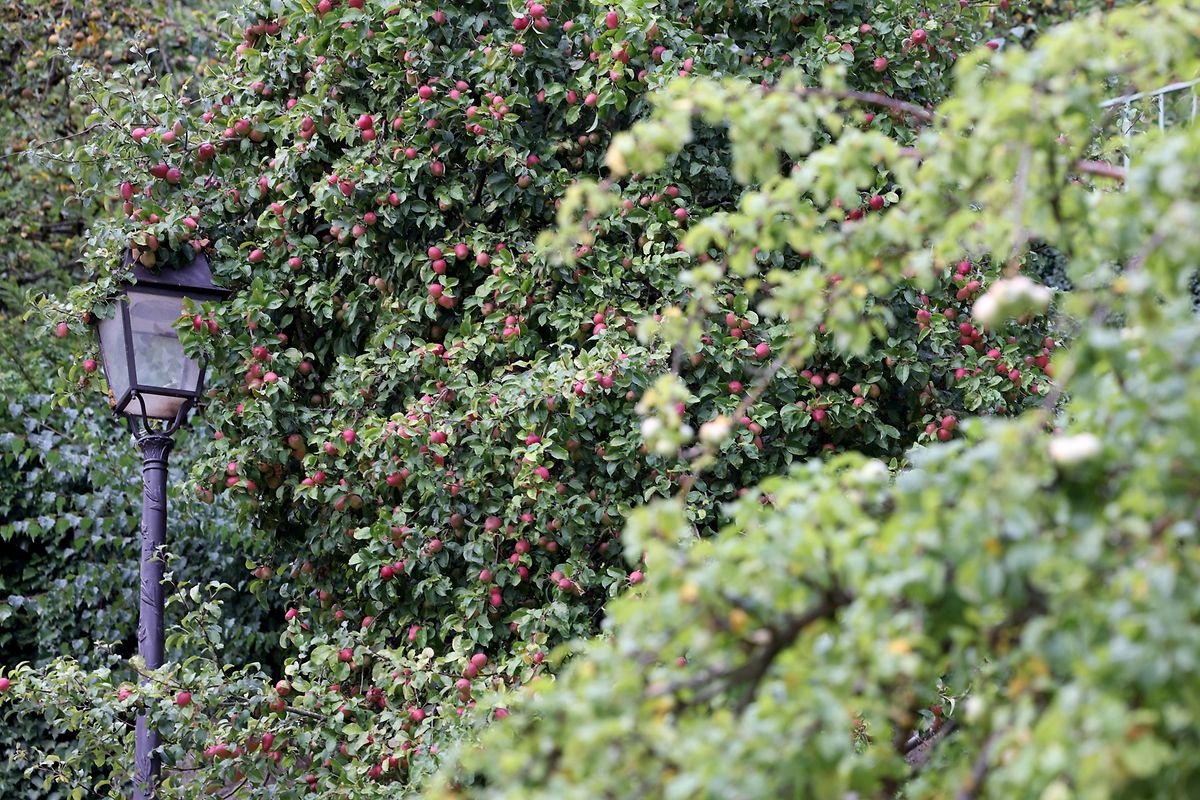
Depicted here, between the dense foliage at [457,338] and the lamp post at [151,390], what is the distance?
96 millimetres

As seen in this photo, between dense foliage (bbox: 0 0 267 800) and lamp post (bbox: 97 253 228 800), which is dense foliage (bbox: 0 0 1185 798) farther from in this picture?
dense foliage (bbox: 0 0 267 800)

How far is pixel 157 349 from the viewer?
→ 13.5ft

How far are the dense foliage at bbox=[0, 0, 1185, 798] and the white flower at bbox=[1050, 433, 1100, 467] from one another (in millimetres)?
2065

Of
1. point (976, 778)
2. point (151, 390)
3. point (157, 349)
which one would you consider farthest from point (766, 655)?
point (157, 349)

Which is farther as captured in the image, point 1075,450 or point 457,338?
point 457,338

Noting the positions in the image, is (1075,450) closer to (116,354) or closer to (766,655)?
(766,655)

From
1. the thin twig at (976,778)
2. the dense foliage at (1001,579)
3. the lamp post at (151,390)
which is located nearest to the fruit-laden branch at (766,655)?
the dense foliage at (1001,579)

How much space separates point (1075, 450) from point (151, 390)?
307cm

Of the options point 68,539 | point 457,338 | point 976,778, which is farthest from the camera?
point 68,539

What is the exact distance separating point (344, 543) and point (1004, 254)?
2991mm

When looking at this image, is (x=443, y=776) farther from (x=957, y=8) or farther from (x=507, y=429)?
(x=957, y=8)

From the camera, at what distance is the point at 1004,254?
2.00 m

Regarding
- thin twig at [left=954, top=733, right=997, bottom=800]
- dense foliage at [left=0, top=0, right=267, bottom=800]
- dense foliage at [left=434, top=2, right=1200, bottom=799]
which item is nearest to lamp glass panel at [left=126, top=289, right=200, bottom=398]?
dense foliage at [left=0, top=0, right=267, bottom=800]

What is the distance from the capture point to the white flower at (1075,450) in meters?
1.62
